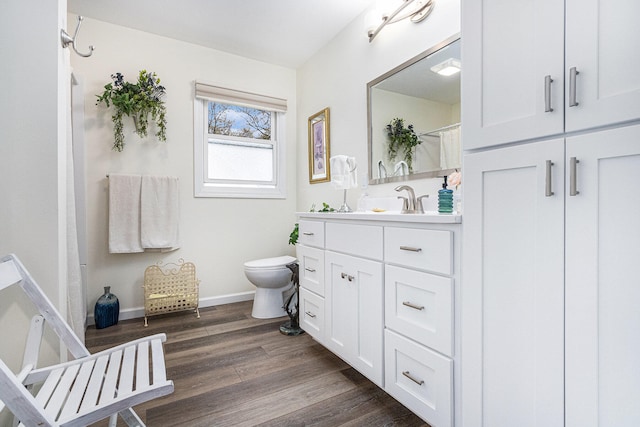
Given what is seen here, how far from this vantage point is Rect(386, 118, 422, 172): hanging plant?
1.97 meters

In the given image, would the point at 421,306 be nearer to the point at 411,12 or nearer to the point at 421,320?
the point at 421,320

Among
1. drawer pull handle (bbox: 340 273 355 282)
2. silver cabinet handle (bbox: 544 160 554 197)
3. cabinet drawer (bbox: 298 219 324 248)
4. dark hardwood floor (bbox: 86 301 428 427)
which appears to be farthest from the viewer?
cabinet drawer (bbox: 298 219 324 248)

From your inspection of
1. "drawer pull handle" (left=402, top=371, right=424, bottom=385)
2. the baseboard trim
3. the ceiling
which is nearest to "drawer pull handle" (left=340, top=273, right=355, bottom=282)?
"drawer pull handle" (left=402, top=371, right=424, bottom=385)

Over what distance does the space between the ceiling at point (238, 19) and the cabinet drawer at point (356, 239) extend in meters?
1.59

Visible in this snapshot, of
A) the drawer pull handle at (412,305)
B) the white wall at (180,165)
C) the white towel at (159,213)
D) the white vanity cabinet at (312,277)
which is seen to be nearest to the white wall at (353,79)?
the white wall at (180,165)

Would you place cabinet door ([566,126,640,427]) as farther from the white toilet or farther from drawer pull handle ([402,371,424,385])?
the white toilet

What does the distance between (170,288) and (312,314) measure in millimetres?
1385

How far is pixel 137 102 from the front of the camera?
97.7 inches

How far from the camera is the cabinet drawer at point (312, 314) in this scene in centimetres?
190

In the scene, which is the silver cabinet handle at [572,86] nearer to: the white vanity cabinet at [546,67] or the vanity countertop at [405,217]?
the white vanity cabinet at [546,67]

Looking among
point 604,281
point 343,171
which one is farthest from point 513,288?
point 343,171

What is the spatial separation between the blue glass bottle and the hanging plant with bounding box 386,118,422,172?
242 cm

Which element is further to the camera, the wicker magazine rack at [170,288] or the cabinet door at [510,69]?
the wicker magazine rack at [170,288]

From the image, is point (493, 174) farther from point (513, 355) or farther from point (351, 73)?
point (351, 73)
